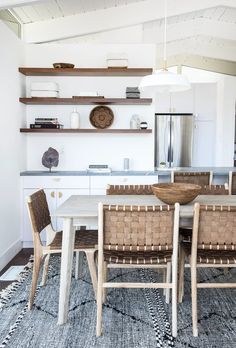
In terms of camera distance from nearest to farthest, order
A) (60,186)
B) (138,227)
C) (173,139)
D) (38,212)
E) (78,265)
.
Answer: (138,227) → (38,212) → (78,265) → (60,186) → (173,139)

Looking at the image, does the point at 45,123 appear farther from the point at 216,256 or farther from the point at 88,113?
the point at 216,256

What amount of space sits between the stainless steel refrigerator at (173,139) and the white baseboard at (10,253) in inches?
136

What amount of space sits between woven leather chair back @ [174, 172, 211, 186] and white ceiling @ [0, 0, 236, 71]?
7.50 ft

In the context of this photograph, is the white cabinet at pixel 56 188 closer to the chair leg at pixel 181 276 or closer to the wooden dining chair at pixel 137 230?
the chair leg at pixel 181 276

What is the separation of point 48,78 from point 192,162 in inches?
143

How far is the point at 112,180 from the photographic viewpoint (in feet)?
13.6

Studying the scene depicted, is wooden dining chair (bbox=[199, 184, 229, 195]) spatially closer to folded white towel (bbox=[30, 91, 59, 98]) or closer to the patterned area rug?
the patterned area rug

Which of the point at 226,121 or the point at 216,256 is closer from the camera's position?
the point at 216,256

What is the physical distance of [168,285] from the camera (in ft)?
7.22

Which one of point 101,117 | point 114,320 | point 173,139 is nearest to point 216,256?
point 114,320

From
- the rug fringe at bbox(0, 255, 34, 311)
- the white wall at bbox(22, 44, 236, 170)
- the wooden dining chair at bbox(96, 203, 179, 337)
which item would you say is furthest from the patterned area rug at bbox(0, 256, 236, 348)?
the white wall at bbox(22, 44, 236, 170)

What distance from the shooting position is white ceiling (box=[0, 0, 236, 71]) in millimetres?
4348

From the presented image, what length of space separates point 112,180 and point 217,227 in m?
2.13

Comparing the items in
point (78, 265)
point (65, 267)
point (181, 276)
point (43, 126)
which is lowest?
point (78, 265)
